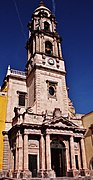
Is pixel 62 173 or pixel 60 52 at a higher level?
pixel 60 52

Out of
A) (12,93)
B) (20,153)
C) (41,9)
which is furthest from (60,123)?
(41,9)

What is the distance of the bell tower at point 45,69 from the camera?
Answer: 80.9ft

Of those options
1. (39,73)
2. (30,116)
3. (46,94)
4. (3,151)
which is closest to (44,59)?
(39,73)

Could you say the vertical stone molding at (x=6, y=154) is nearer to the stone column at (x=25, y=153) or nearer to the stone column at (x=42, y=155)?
the stone column at (x=25, y=153)

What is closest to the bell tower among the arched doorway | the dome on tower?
the dome on tower

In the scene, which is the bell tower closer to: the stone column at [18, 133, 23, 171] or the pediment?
the pediment

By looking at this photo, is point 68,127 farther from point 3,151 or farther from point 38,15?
point 38,15

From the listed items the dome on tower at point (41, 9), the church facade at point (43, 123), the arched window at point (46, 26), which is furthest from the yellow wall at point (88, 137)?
the dome on tower at point (41, 9)

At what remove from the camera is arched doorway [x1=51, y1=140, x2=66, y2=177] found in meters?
21.7

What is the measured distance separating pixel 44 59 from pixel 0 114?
382 inches

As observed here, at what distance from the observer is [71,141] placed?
22.1m

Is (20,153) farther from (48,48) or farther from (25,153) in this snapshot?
(48,48)

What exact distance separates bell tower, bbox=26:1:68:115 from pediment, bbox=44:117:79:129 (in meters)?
1.78

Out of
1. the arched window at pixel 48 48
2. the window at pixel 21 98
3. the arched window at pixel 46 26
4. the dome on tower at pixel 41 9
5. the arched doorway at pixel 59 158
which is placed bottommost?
the arched doorway at pixel 59 158
